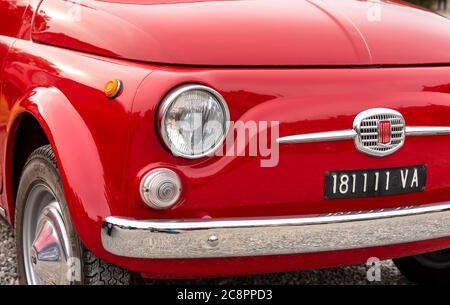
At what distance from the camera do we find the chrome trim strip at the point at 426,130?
94.5 inches

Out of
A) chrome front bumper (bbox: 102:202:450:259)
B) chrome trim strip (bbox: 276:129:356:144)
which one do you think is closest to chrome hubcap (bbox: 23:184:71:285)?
chrome front bumper (bbox: 102:202:450:259)

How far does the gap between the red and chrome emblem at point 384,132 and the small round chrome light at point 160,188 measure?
70 centimetres

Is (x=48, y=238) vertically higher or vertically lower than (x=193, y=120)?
lower

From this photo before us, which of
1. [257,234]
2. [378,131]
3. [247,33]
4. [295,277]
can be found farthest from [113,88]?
[295,277]

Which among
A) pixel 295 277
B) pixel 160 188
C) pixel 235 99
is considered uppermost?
pixel 235 99

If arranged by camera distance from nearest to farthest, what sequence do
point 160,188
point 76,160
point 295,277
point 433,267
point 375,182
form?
point 160,188, point 76,160, point 375,182, point 433,267, point 295,277

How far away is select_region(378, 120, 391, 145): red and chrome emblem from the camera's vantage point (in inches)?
91.8

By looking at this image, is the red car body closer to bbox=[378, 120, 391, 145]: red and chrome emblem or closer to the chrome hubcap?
bbox=[378, 120, 391, 145]: red and chrome emblem

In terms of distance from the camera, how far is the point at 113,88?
7.32 feet

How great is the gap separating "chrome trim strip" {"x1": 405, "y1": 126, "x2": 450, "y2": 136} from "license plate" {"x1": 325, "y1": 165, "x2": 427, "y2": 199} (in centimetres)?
12

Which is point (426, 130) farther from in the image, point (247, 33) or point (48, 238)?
point (48, 238)

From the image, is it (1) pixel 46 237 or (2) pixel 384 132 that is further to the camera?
(1) pixel 46 237

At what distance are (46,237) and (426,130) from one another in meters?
1.43

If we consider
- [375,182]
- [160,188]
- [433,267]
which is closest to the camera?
[160,188]
